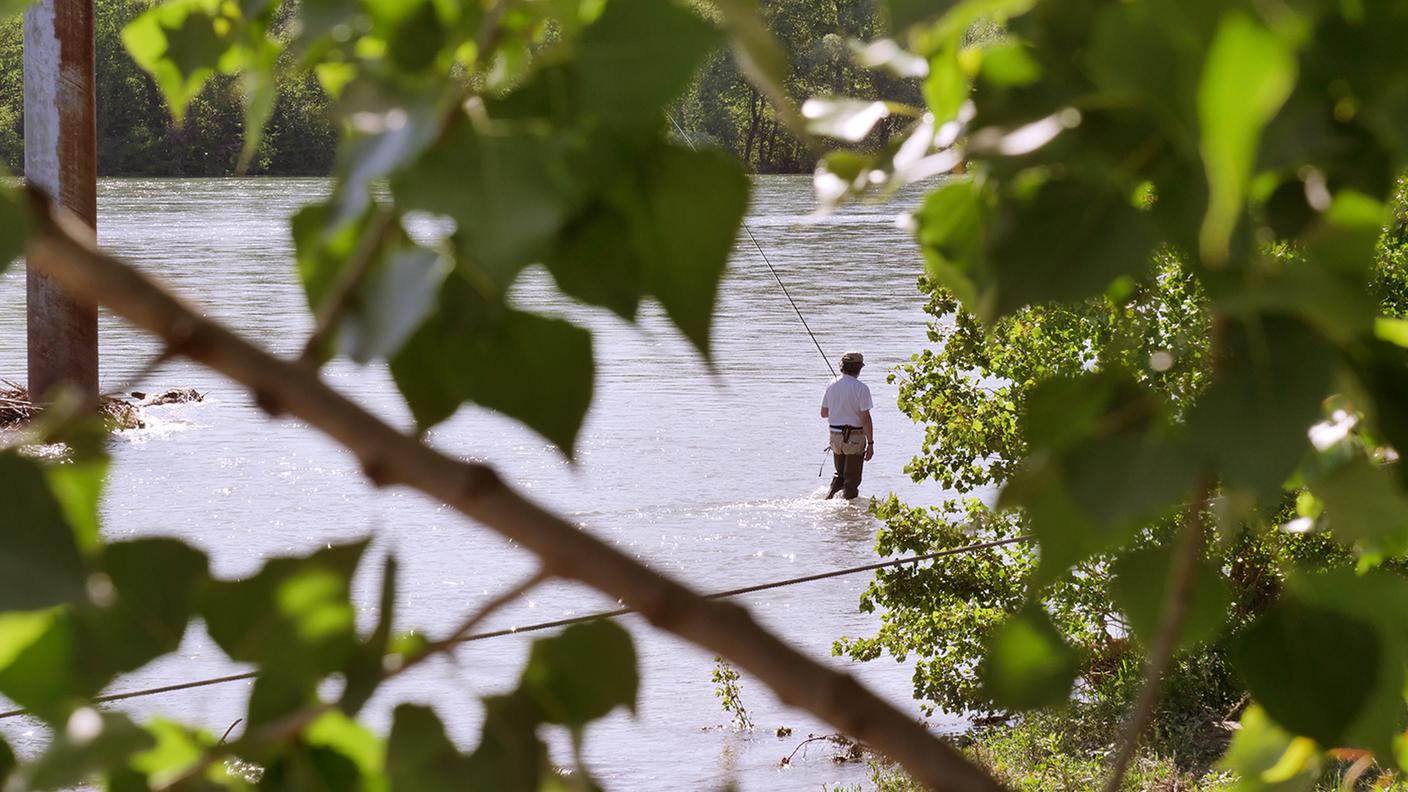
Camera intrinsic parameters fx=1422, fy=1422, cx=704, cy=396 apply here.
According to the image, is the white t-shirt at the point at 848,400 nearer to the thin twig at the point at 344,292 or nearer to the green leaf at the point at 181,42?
the green leaf at the point at 181,42

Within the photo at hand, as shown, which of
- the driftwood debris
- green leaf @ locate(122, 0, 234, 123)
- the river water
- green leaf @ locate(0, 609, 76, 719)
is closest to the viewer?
green leaf @ locate(0, 609, 76, 719)

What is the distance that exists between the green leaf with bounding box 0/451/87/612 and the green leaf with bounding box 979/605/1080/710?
0.64 ft

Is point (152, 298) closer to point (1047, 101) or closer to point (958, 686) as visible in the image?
point (1047, 101)

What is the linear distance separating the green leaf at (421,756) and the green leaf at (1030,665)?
12 cm

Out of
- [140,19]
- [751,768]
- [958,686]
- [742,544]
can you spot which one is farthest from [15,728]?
[140,19]

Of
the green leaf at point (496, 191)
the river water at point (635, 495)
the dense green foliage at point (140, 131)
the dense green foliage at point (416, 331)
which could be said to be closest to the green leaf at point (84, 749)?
the dense green foliage at point (416, 331)

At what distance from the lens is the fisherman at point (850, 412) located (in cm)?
962

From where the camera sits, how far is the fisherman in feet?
31.6

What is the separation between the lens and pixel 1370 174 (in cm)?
26

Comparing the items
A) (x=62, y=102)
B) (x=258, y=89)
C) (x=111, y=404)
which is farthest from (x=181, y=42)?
(x=111, y=404)

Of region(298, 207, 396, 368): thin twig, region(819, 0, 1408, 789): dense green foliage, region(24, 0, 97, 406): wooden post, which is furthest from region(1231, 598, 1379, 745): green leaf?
region(24, 0, 97, 406): wooden post

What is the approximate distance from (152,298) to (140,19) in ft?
0.58

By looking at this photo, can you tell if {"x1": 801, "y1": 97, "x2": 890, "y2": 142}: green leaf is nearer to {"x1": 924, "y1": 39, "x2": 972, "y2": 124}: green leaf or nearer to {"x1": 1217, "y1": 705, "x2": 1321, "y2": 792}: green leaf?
{"x1": 924, "y1": 39, "x2": 972, "y2": 124}: green leaf

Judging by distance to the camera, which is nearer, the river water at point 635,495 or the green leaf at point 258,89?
the green leaf at point 258,89
